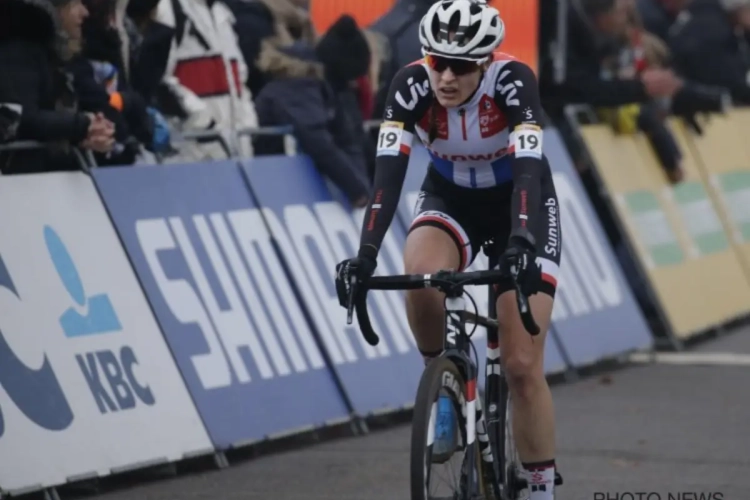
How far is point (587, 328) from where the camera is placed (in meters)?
13.0

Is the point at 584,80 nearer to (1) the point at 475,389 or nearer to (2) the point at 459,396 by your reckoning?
(1) the point at 475,389

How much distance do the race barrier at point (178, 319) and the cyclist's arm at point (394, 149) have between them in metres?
0.74

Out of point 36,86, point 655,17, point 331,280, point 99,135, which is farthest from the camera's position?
point 655,17

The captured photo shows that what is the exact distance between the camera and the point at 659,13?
1825 cm

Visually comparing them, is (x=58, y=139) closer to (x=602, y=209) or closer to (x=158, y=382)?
(x=158, y=382)

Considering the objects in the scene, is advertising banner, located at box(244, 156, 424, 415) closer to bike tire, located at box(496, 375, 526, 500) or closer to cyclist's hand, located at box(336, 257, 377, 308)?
bike tire, located at box(496, 375, 526, 500)

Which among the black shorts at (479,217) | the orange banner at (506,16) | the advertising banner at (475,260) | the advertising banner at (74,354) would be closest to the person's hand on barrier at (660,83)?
the orange banner at (506,16)

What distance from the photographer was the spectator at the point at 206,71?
10.6 metres

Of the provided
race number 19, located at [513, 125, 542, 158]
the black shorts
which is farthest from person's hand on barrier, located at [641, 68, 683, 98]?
race number 19, located at [513, 125, 542, 158]

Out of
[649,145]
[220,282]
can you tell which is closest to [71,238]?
[220,282]

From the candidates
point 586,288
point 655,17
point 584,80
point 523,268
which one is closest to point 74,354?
point 523,268

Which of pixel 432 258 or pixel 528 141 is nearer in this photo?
pixel 528 141

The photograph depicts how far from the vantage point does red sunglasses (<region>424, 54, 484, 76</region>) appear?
6.88 metres

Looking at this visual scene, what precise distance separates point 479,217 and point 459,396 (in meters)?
1.03
